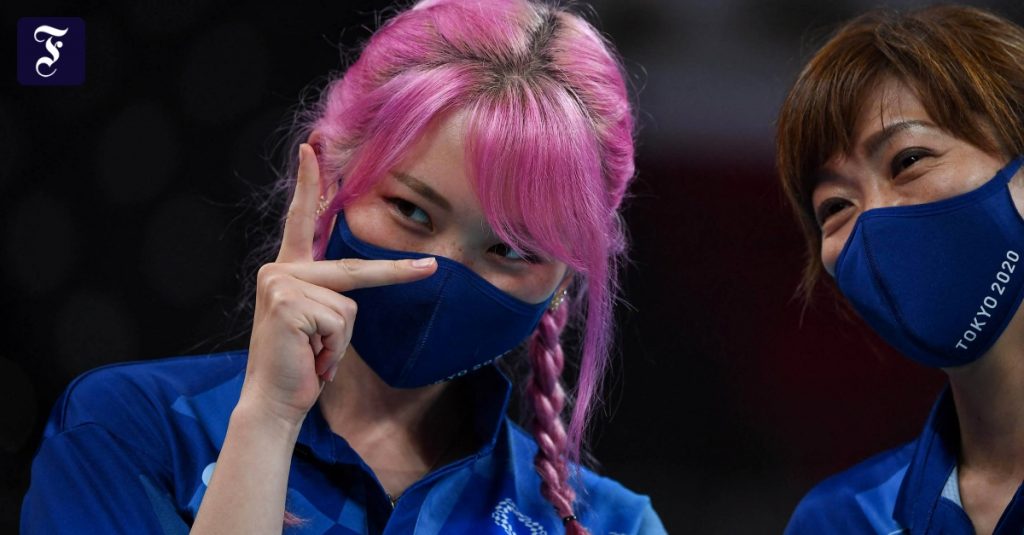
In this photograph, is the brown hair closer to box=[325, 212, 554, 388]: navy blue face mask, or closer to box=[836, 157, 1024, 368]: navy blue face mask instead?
box=[836, 157, 1024, 368]: navy blue face mask

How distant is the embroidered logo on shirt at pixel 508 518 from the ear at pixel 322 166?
2.01ft

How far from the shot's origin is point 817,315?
329cm

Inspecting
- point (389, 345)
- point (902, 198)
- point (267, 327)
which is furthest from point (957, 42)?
point (267, 327)

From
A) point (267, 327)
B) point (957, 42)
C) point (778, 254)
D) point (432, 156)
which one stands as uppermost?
point (957, 42)

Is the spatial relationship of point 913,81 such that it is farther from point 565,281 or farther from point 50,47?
point 50,47

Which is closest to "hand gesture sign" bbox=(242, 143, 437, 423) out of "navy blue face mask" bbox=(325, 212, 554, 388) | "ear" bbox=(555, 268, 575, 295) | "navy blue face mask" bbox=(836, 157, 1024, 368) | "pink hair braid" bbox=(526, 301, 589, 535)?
"navy blue face mask" bbox=(325, 212, 554, 388)

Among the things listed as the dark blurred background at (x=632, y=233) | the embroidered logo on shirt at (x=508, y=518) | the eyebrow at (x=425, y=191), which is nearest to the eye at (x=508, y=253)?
the eyebrow at (x=425, y=191)

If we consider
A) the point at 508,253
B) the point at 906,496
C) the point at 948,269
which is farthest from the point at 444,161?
the point at 906,496

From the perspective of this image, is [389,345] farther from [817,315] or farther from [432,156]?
[817,315]

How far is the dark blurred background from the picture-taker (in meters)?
2.72

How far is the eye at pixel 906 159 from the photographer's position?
2.17 m

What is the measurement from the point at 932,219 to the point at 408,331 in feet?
2.87

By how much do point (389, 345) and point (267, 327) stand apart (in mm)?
290

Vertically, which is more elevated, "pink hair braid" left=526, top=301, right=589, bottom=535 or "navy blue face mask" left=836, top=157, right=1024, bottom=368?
"navy blue face mask" left=836, top=157, right=1024, bottom=368
